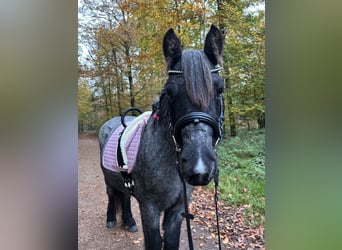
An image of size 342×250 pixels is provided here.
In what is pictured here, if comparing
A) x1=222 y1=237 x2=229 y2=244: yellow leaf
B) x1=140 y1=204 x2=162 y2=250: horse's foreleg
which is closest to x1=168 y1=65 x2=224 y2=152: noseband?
x1=140 y1=204 x2=162 y2=250: horse's foreleg

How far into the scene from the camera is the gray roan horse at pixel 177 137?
1.63 feet

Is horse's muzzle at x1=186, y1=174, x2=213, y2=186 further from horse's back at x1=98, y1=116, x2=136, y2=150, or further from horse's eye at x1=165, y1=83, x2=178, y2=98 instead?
horse's back at x1=98, y1=116, x2=136, y2=150

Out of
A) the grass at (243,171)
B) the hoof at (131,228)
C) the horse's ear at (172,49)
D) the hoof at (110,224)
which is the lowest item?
the hoof at (131,228)

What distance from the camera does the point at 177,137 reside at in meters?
0.54

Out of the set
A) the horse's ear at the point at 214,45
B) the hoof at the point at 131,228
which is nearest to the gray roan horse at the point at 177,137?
the horse's ear at the point at 214,45

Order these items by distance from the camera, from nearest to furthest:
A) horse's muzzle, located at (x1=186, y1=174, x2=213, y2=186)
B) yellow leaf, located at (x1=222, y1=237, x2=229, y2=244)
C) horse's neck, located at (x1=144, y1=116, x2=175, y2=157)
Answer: horse's muzzle, located at (x1=186, y1=174, x2=213, y2=186) < horse's neck, located at (x1=144, y1=116, x2=175, y2=157) < yellow leaf, located at (x1=222, y1=237, x2=229, y2=244)

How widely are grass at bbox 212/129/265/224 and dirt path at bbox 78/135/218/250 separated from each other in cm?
12

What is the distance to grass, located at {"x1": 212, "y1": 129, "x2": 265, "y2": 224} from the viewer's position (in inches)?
26.2

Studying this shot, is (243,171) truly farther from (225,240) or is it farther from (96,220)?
(96,220)

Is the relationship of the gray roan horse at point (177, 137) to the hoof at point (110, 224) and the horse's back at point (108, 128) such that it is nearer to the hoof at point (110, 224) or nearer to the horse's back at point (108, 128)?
the horse's back at point (108, 128)

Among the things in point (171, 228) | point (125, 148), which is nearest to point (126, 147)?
point (125, 148)
